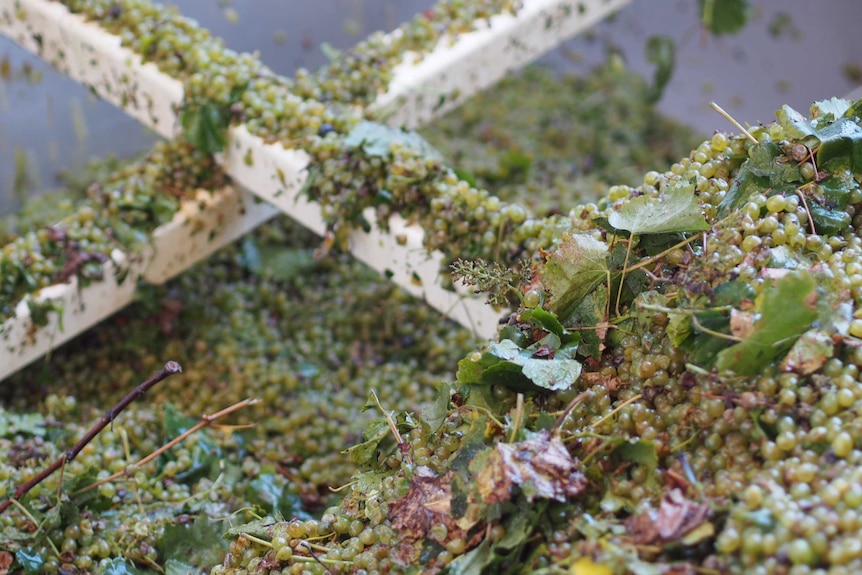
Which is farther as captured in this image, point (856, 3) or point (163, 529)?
point (856, 3)

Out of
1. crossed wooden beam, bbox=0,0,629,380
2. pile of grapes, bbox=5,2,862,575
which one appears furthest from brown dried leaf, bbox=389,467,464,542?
crossed wooden beam, bbox=0,0,629,380

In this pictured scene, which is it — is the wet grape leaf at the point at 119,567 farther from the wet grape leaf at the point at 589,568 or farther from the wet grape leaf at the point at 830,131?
the wet grape leaf at the point at 830,131

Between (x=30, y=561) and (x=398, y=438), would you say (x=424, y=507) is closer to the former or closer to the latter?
(x=398, y=438)

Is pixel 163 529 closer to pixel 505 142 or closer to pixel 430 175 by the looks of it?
pixel 430 175

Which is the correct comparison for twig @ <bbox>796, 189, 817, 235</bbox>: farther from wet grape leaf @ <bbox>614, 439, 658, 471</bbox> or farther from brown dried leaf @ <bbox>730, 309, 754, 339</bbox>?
wet grape leaf @ <bbox>614, 439, 658, 471</bbox>

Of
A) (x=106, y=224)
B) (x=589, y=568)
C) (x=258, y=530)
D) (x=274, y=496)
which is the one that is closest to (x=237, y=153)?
(x=106, y=224)

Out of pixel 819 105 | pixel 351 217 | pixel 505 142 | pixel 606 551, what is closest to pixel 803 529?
pixel 606 551
